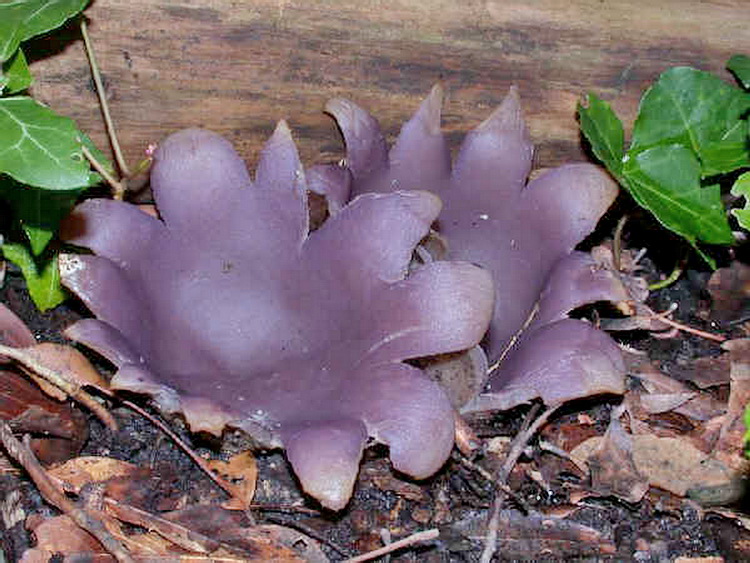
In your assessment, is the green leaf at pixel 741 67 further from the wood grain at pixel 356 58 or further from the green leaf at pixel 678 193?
the green leaf at pixel 678 193

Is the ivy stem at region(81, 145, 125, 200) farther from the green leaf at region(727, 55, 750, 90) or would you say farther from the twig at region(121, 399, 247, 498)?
the green leaf at region(727, 55, 750, 90)

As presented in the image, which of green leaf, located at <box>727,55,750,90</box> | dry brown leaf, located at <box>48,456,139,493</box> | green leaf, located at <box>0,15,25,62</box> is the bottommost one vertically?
dry brown leaf, located at <box>48,456,139,493</box>

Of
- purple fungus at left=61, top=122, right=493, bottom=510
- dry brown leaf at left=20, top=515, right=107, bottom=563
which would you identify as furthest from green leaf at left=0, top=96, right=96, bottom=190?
dry brown leaf at left=20, top=515, right=107, bottom=563

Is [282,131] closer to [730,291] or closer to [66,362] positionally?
[66,362]

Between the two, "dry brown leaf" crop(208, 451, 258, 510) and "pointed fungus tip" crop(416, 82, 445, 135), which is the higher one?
"pointed fungus tip" crop(416, 82, 445, 135)

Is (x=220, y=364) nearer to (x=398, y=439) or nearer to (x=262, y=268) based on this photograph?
(x=262, y=268)

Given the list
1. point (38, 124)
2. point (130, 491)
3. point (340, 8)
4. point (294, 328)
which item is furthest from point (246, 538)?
point (340, 8)
